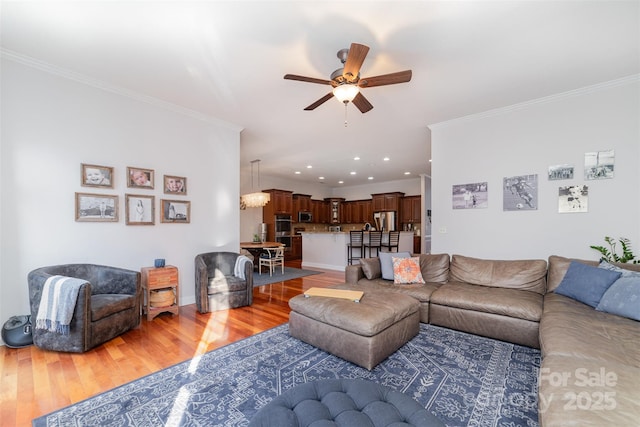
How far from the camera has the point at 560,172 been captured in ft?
11.3

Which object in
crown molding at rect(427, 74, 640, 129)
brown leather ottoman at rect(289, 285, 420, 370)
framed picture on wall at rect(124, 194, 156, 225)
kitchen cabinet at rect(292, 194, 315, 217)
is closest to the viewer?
brown leather ottoman at rect(289, 285, 420, 370)

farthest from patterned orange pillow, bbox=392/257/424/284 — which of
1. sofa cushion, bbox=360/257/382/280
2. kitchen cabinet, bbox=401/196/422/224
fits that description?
kitchen cabinet, bbox=401/196/422/224

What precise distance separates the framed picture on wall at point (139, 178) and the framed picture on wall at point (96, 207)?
281 millimetres

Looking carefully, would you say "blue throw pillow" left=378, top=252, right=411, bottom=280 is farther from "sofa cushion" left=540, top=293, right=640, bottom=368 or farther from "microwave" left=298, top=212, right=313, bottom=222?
"microwave" left=298, top=212, right=313, bottom=222

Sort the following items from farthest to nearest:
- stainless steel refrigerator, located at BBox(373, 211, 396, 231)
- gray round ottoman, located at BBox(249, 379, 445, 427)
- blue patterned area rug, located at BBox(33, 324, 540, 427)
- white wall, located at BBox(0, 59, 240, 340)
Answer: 1. stainless steel refrigerator, located at BBox(373, 211, 396, 231)
2. white wall, located at BBox(0, 59, 240, 340)
3. blue patterned area rug, located at BBox(33, 324, 540, 427)
4. gray round ottoman, located at BBox(249, 379, 445, 427)

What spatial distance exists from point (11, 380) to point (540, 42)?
5.41 meters

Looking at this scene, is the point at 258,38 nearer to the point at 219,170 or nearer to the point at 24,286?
the point at 219,170

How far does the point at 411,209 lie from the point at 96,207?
867cm

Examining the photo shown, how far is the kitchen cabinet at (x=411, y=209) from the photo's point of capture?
365 inches

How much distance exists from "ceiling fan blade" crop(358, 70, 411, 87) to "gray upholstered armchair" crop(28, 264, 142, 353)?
327 cm

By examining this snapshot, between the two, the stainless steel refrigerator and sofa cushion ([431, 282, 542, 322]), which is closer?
sofa cushion ([431, 282, 542, 322])

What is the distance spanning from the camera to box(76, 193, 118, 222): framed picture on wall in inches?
122

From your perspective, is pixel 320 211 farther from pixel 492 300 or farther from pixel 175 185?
pixel 492 300

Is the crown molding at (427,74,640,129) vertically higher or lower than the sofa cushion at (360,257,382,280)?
higher
